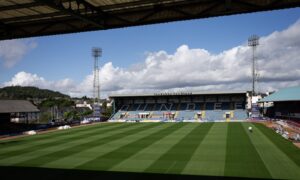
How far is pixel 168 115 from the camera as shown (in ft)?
223

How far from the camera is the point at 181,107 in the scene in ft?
235

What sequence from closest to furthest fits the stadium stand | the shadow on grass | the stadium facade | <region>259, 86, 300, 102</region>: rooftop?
the shadow on grass → <region>259, 86, 300, 102</region>: rooftop → the stadium stand → the stadium facade

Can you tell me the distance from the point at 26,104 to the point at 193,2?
51426 millimetres

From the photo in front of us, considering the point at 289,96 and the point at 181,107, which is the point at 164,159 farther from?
the point at 181,107

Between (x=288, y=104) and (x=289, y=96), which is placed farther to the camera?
(x=288, y=104)

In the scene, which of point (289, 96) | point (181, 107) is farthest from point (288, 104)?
point (181, 107)

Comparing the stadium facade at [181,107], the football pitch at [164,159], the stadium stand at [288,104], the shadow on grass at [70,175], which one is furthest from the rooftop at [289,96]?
the shadow on grass at [70,175]

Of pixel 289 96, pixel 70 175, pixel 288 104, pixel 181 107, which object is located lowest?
pixel 70 175

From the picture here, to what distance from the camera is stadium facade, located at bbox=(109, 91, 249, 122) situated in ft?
212

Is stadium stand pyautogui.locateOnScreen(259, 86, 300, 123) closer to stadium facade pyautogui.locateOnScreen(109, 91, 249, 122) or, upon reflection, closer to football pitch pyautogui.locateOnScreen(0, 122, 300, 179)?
stadium facade pyautogui.locateOnScreen(109, 91, 249, 122)

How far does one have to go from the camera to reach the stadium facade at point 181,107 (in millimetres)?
64750

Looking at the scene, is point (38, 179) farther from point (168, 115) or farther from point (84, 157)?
point (168, 115)

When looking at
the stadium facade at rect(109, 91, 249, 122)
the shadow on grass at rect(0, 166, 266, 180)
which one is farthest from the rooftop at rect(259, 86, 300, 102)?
the shadow on grass at rect(0, 166, 266, 180)

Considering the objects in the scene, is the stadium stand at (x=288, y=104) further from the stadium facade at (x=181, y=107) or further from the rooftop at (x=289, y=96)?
the stadium facade at (x=181, y=107)
